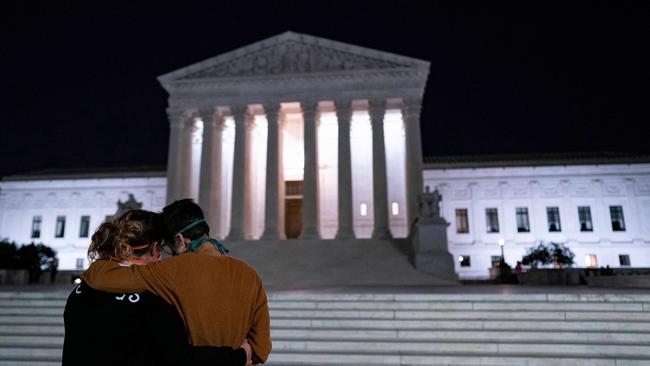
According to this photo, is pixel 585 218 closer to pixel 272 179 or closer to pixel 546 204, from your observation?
pixel 546 204

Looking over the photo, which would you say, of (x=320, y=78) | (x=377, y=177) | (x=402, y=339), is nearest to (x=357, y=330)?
(x=402, y=339)

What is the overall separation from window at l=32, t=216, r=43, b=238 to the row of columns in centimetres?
2530

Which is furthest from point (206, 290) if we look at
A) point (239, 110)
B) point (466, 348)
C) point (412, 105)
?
point (239, 110)

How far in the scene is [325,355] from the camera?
9.12 metres

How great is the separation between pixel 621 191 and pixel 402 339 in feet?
145

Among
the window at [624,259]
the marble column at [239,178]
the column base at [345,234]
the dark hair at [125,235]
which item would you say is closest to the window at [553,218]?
the window at [624,259]

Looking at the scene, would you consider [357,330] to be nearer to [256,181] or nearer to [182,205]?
[182,205]

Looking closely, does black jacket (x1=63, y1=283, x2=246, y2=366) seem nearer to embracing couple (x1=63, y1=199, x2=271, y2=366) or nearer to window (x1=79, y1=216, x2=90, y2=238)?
embracing couple (x1=63, y1=199, x2=271, y2=366)

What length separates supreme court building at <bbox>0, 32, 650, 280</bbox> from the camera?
31359 mm

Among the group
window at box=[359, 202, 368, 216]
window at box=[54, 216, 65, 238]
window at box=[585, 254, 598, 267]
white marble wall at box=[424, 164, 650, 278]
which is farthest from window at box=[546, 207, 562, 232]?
window at box=[54, 216, 65, 238]

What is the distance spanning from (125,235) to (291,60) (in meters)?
32.7

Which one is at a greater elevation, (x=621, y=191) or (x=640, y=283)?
(x=621, y=191)

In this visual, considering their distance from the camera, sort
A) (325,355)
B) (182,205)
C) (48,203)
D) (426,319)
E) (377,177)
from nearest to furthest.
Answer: (182,205), (325,355), (426,319), (377,177), (48,203)

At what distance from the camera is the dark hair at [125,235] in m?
2.93
